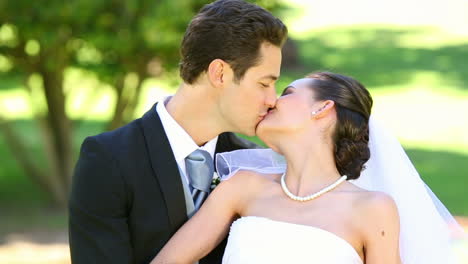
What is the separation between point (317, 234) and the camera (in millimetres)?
3438

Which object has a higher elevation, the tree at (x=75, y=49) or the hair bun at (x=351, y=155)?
the hair bun at (x=351, y=155)

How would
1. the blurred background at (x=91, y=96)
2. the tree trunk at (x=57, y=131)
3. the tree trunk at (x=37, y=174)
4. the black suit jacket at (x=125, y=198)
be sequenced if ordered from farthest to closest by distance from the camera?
the tree trunk at (x=37, y=174), the tree trunk at (x=57, y=131), the blurred background at (x=91, y=96), the black suit jacket at (x=125, y=198)

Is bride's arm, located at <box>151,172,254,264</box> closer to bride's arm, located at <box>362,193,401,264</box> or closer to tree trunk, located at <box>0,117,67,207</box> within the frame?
bride's arm, located at <box>362,193,401,264</box>

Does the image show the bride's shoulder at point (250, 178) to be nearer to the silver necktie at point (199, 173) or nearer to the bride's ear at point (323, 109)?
the silver necktie at point (199, 173)

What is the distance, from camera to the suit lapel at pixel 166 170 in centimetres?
363

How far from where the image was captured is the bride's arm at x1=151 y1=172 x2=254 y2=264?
11.8ft

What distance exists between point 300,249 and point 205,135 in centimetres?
68

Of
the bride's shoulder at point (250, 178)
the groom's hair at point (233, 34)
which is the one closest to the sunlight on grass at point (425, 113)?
the bride's shoulder at point (250, 178)

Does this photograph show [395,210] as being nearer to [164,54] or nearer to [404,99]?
[164,54]

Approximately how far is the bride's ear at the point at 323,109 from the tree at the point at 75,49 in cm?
592

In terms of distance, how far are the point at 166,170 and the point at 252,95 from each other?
47 centimetres

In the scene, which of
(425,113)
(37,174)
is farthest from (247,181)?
(425,113)

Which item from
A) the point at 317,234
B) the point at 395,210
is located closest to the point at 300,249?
the point at 317,234

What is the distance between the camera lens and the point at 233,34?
3686 mm
